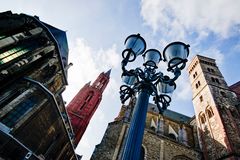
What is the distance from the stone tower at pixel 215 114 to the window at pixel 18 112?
1318cm

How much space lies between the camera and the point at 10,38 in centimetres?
1088

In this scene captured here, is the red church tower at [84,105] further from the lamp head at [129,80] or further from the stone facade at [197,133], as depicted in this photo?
the lamp head at [129,80]

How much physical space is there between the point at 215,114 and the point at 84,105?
19333mm

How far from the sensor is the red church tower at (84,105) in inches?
1040

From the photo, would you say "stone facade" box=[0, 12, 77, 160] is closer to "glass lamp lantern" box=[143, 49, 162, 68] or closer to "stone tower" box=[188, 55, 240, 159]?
"glass lamp lantern" box=[143, 49, 162, 68]

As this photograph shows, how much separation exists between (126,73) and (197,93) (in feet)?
60.7

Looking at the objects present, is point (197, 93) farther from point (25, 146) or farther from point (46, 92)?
point (25, 146)

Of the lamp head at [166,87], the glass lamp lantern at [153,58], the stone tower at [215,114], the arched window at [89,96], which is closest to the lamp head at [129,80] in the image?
the glass lamp lantern at [153,58]

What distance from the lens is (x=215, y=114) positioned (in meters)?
16.1

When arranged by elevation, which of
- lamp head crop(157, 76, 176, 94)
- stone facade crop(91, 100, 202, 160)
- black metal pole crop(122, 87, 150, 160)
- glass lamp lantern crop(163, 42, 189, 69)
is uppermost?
stone facade crop(91, 100, 202, 160)

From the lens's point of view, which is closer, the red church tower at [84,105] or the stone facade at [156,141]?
the stone facade at [156,141]

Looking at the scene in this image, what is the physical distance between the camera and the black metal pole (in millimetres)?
3075

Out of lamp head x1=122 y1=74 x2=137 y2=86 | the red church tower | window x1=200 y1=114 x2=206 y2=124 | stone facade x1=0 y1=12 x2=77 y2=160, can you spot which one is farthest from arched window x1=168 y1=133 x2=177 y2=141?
lamp head x1=122 y1=74 x2=137 y2=86

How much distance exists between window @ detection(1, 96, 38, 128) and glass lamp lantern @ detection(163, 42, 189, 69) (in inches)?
337
